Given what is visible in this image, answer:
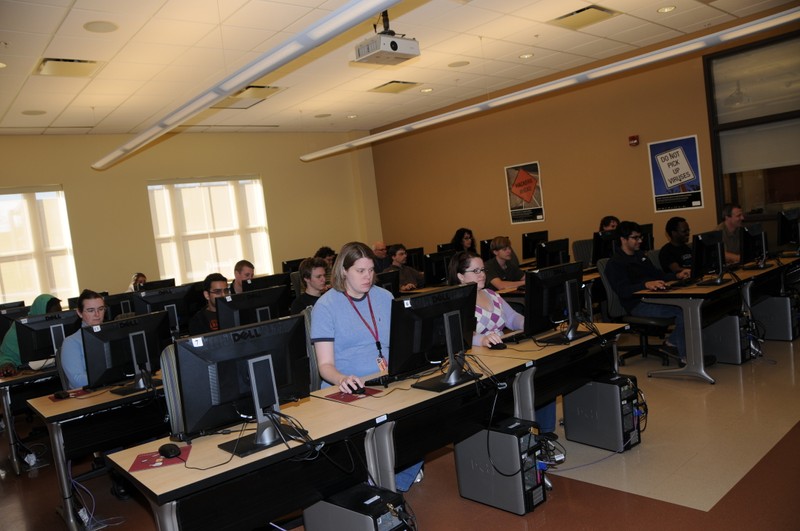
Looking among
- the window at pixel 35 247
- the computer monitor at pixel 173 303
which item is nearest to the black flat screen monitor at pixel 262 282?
the computer monitor at pixel 173 303

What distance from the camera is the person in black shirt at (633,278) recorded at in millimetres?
5340

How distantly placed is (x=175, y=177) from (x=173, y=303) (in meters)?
5.37

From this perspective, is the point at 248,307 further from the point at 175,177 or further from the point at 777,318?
the point at 175,177

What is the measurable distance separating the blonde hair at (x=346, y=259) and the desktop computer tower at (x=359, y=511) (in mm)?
1048

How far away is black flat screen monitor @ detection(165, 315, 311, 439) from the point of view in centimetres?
230

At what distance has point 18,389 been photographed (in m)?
4.85

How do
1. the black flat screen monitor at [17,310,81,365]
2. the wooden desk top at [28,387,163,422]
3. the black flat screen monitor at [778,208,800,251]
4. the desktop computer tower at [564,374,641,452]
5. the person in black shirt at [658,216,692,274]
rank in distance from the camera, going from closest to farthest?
the wooden desk top at [28,387,163,422] → the desktop computer tower at [564,374,641,452] → the black flat screen monitor at [17,310,81,365] → the person in black shirt at [658,216,692,274] → the black flat screen monitor at [778,208,800,251]

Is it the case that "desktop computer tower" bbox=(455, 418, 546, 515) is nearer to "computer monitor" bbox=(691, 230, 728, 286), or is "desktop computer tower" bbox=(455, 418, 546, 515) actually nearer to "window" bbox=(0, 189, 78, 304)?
"computer monitor" bbox=(691, 230, 728, 286)

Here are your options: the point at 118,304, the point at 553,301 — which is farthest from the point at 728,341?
the point at 118,304

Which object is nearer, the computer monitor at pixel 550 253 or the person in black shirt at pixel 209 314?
the person in black shirt at pixel 209 314

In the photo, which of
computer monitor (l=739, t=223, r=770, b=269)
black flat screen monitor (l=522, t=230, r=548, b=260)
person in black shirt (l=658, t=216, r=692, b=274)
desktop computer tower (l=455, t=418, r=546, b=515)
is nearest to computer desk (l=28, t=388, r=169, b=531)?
desktop computer tower (l=455, t=418, r=546, b=515)

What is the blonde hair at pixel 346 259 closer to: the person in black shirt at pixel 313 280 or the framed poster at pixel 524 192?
the person in black shirt at pixel 313 280

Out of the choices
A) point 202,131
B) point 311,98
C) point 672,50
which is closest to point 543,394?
point 672,50

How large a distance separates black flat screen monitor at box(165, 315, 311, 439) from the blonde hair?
2.36 feet
